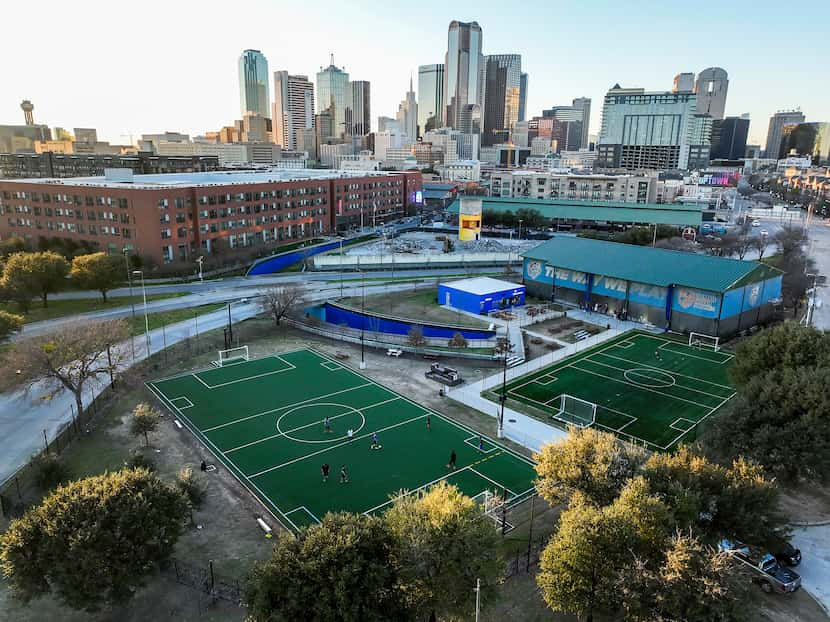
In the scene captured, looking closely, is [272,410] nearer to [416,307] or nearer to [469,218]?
[416,307]

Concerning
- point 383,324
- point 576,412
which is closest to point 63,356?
point 383,324

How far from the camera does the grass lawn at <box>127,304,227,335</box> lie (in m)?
57.5

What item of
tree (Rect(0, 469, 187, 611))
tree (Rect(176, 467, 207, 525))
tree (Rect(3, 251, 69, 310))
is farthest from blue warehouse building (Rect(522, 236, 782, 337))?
tree (Rect(3, 251, 69, 310))

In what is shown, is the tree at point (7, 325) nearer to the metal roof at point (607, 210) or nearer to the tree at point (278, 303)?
the tree at point (278, 303)

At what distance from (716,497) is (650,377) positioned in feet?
88.8

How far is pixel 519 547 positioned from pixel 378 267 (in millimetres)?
72144

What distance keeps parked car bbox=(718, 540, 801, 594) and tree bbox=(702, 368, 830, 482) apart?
16.1 ft

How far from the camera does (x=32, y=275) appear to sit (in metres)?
59.2

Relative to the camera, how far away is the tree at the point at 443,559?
1839 cm

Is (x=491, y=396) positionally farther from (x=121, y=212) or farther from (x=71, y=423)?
(x=121, y=212)

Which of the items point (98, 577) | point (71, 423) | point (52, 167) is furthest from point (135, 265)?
point (52, 167)

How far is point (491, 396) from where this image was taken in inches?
1720

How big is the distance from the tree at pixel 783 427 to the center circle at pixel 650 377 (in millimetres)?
15467

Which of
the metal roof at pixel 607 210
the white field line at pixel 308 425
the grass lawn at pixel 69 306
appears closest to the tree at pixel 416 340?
the white field line at pixel 308 425
